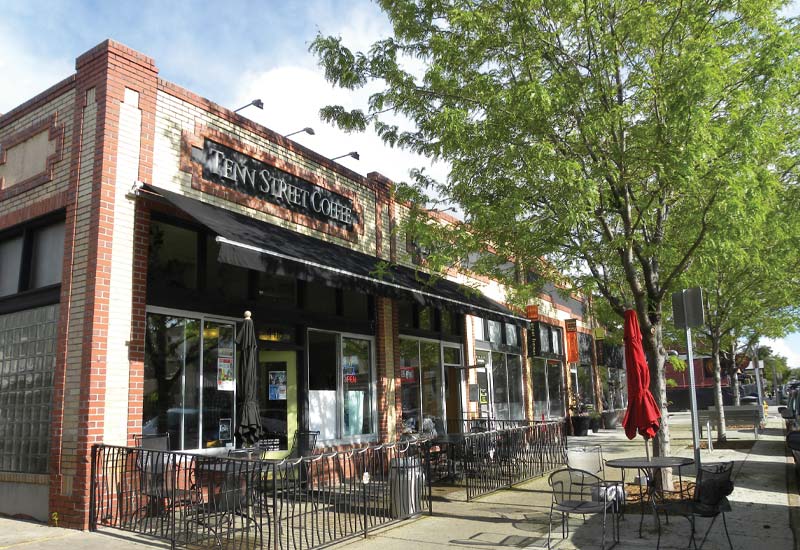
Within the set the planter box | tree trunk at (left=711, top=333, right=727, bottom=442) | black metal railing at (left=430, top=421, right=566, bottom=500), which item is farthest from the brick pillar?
the planter box

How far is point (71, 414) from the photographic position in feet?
25.4

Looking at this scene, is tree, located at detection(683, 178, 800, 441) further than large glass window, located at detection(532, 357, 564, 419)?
No

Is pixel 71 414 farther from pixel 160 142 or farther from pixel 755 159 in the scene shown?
pixel 755 159

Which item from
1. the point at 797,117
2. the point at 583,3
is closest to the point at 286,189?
the point at 583,3

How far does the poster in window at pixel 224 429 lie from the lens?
9.09m

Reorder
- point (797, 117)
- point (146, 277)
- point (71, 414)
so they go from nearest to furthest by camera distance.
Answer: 1. point (71, 414)
2. point (146, 277)
3. point (797, 117)

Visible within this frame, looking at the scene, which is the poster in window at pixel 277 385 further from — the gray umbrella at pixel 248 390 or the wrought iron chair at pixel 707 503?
the wrought iron chair at pixel 707 503

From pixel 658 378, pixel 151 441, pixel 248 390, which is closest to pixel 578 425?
pixel 658 378

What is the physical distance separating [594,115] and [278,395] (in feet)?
22.0

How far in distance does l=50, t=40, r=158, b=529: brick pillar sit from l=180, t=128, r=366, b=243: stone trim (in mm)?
721

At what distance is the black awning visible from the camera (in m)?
7.85

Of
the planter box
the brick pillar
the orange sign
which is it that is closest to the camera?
the brick pillar

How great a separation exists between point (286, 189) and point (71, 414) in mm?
5097

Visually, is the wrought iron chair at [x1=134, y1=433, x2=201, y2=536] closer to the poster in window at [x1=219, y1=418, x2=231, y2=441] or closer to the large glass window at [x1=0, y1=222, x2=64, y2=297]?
the poster in window at [x1=219, y1=418, x2=231, y2=441]
